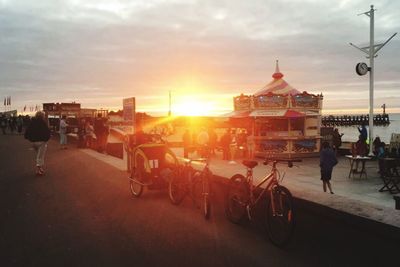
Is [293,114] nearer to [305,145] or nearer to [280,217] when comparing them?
[305,145]

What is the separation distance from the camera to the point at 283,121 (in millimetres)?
24938

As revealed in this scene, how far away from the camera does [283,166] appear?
64.0 ft

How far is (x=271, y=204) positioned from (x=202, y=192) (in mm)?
1803

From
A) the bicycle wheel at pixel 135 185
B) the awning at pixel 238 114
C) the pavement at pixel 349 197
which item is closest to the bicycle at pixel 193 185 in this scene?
the pavement at pixel 349 197

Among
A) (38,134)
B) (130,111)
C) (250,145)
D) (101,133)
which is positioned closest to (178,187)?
(130,111)

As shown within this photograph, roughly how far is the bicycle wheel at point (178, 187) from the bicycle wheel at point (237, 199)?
1.37 metres

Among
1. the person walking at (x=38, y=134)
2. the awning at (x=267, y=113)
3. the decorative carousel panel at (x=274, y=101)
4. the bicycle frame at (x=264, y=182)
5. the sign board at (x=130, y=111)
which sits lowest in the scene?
the bicycle frame at (x=264, y=182)

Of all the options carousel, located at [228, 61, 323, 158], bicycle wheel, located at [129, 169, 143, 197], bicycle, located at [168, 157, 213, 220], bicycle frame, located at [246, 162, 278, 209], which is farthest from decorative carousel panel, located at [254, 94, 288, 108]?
bicycle frame, located at [246, 162, 278, 209]

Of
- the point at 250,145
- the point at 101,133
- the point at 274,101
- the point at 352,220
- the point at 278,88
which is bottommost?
the point at 352,220

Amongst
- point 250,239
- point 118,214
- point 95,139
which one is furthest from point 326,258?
point 95,139

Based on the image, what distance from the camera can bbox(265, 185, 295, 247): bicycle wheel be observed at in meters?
4.93

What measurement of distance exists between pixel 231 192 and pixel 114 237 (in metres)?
1.87

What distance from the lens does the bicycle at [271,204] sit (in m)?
4.98

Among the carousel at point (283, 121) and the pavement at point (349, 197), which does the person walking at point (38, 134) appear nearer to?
the pavement at point (349, 197)
